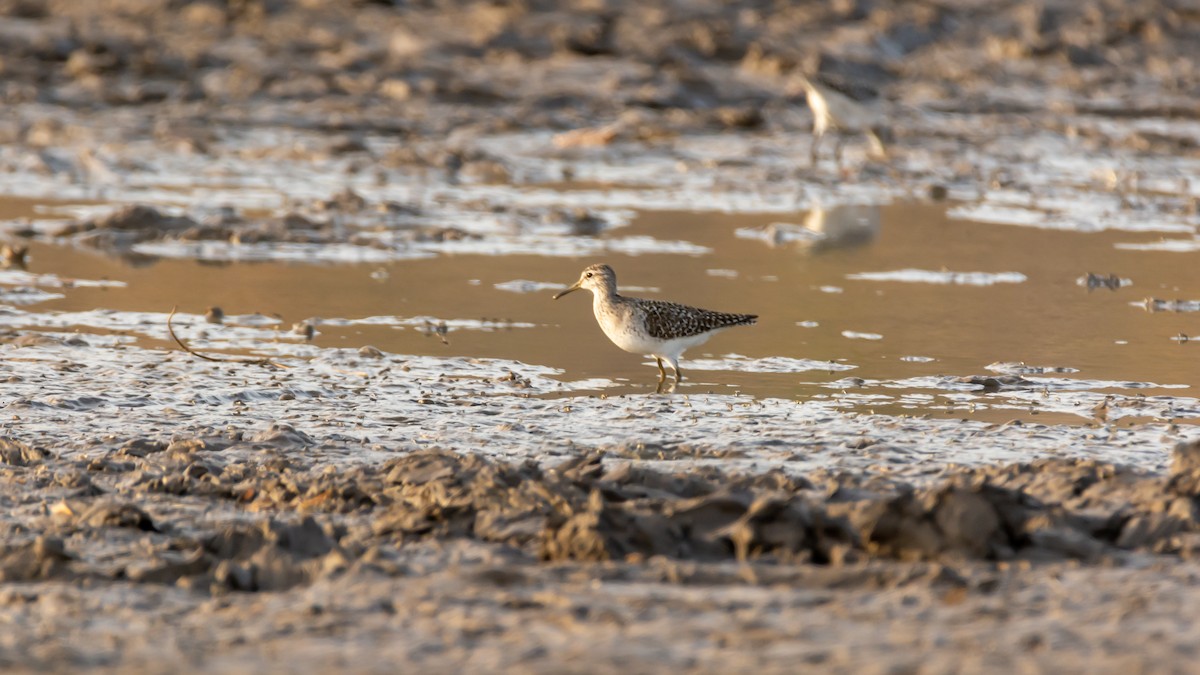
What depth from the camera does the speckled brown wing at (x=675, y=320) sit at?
9227 millimetres

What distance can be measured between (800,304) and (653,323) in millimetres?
2439

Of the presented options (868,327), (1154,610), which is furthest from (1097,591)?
(868,327)

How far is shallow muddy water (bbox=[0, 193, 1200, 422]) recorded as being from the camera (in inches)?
364

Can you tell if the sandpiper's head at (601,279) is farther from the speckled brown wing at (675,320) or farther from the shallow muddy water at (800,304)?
the shallow muddy water at (800,304)

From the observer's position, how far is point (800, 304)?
11.4 metres

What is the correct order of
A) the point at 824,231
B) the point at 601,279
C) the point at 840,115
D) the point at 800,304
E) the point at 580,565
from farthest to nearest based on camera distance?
the point at 840,115 < the point at 824,231 < the point at 800,304 < the point at 601,279 < the point at 580,565

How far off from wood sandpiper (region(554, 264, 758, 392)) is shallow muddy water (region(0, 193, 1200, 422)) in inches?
7.7

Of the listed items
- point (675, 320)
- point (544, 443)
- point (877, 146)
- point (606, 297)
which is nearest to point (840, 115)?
point (877, 146)

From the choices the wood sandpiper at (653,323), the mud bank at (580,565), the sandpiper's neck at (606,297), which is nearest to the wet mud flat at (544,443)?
the mud bank at (580,565)

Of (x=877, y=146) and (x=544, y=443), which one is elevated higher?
(x=877, y=146)

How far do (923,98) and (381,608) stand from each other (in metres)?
17.5

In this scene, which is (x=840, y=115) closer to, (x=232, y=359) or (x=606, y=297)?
(x=606, y=297)

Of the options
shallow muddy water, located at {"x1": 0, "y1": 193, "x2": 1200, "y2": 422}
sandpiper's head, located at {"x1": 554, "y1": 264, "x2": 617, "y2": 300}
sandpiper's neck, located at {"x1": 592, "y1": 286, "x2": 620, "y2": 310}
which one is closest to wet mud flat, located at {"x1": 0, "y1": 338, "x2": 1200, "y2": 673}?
shallow muddy water, located at {"x1": 0, "y1": 193, "x2": 1200, "y2": 422}

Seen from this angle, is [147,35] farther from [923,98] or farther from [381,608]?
[381,608]
